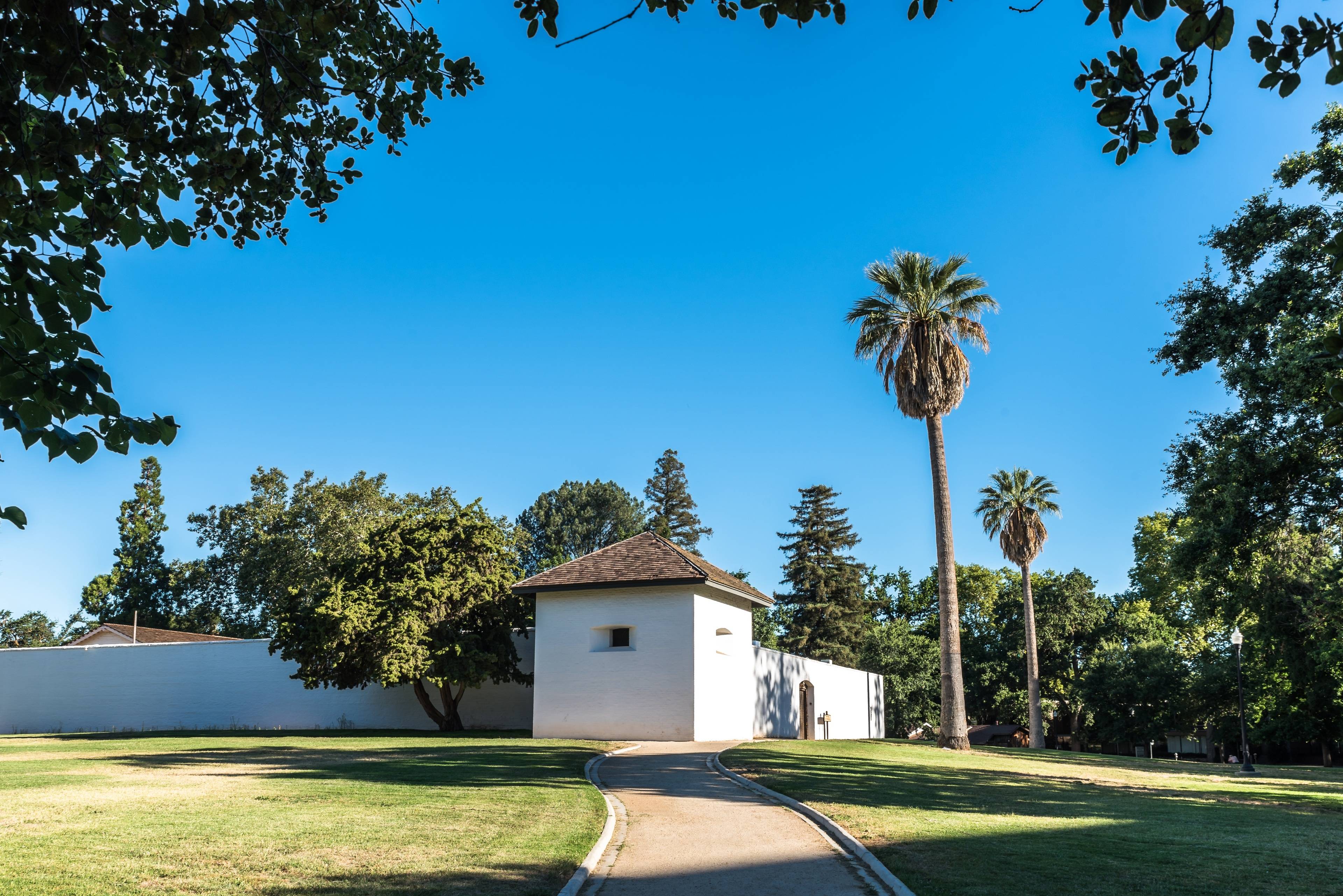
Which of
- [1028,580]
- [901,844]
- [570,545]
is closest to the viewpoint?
[901,844]

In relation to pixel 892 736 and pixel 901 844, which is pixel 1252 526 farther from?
pixel 892 736

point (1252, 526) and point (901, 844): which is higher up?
point (1252, 526)

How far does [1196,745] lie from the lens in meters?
49.8

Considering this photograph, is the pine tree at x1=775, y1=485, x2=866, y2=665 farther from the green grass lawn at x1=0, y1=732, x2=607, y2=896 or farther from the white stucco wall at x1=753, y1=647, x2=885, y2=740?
the green grass lawn at x1=0, y1=732, x2=607, y2=896

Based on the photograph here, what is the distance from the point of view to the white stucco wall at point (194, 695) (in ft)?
102

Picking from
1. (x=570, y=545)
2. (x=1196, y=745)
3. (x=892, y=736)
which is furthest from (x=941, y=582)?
(x=570, y=545)

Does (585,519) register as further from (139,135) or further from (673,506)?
(139,135)

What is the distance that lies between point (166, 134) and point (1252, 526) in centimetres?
1597

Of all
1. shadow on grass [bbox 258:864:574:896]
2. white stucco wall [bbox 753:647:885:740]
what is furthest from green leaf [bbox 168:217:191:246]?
white stucco wall [bbox 753:647:885:740]

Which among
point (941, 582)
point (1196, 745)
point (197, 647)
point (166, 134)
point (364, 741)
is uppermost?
point (166, 134)

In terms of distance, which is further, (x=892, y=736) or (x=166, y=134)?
(x=892, y=736)

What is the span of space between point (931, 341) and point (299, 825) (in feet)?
76.8

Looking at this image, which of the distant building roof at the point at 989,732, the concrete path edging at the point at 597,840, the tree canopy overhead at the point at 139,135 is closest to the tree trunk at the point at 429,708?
the concrete path edging at the point at 597,840

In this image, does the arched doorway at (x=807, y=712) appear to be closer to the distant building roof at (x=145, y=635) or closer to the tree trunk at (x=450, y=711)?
the tree trunk at (x=450, y=711)
